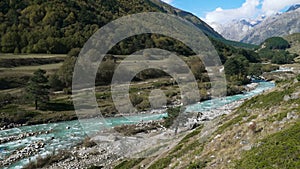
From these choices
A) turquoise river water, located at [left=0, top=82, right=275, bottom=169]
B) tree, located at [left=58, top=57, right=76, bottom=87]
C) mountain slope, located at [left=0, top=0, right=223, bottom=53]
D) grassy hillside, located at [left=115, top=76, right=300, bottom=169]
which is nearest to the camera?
grassy hillside, located at [left=115, top=76, right=300, bottom=169]

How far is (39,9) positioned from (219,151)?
16104 centimetres

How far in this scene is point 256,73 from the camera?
12306cm

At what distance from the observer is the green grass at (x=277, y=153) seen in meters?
11.8

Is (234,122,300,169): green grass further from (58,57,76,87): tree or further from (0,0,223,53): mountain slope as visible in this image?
(0,0,223,53): mountain slope

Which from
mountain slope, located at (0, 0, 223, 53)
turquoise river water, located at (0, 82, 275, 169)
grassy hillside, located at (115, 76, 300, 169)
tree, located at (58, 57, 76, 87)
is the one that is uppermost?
mountain slope, located at (0, 0, 223, 53)

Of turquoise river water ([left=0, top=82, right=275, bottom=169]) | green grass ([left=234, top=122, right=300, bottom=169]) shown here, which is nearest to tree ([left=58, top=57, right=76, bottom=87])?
turquoise river water ([left=0, top=82, right=275, bottom=169])

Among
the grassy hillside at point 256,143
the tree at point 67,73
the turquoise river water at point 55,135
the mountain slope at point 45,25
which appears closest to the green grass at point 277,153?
the grassy hillside at point 256,143

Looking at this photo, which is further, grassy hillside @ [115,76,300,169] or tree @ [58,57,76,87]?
tree @ [58,57,76,87]

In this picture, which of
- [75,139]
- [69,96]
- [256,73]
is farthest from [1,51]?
[256,73]

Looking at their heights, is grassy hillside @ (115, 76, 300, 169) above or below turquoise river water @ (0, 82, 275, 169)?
above

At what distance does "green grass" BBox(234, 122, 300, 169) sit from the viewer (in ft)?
38.7

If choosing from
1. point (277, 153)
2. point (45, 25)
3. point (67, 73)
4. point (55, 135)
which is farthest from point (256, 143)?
point (45, 25)

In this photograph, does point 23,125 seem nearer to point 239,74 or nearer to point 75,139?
point 75,139

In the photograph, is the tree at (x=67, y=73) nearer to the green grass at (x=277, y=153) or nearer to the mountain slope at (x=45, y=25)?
the mountain slope at (x=45, y=25)
